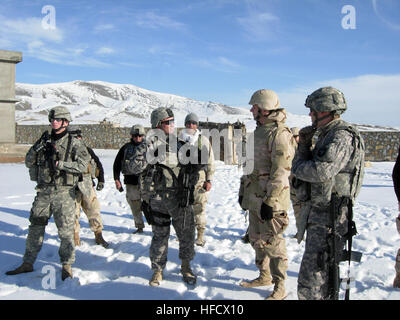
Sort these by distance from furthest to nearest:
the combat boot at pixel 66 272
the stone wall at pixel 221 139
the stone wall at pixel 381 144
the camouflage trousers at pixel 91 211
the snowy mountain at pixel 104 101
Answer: the snowy mountain at pixel 104 101 < the stone wall at pixel 381 144 < the stone wall at pixel 221 139 < the camouflage trousers at pixel 91 211 < the combat boot at pixel 66 272

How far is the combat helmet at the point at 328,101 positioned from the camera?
2682 millimetres

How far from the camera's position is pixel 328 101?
106 inches

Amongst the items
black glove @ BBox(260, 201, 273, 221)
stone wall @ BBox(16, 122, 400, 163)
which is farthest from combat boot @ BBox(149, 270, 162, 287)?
stone wall @ BBox(16, 122, 400, 163)

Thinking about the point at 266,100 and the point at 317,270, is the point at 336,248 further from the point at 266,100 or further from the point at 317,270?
the point at 266,100

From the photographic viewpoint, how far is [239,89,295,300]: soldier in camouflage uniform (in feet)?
10.0

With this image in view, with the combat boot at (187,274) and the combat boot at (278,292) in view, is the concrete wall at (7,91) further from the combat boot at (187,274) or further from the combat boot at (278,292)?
A: the combat boot at (278,292)

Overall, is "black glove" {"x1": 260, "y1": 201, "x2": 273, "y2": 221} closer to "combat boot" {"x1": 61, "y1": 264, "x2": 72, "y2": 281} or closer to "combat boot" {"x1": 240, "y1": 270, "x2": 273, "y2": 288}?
"combat boot" {"x1": 240, "y1": 270, "x2": 273, "y2": 288}

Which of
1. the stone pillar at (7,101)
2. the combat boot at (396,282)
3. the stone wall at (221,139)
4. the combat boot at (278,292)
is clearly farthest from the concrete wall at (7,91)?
the combat boot at (396,282)

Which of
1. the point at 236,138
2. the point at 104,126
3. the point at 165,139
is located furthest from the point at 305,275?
the point at 104,126

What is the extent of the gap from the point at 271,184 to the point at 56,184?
2382mm

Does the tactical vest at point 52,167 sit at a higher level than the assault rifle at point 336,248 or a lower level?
higher

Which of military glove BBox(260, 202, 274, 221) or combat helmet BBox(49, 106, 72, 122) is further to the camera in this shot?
combat helmet BBox(49, 106, 72, 122)

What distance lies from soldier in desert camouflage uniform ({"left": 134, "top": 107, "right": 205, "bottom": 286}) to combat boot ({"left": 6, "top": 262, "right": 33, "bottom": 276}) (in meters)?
1.47
